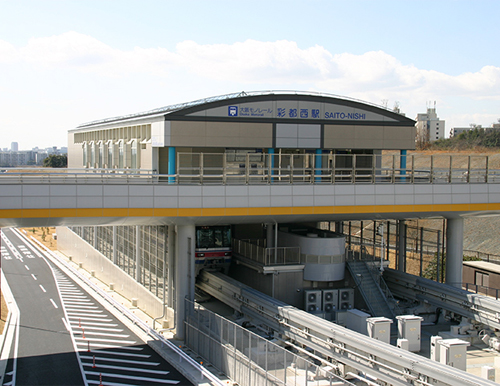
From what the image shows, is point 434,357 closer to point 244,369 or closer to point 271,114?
point 244,369

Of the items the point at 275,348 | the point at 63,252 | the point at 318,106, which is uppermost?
the point at 318,106

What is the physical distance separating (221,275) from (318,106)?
1013 centimetres

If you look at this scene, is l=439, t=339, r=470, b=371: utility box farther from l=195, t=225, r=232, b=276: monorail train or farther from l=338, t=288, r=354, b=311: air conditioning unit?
l=195, t=225, r=232, b=276: monorail train

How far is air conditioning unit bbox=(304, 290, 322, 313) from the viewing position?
84.3ft

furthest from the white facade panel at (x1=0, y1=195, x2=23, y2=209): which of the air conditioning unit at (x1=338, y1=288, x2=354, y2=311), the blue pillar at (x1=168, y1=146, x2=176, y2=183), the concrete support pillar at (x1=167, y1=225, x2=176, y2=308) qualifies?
the air conditioning unit at (x1=338, y1=288, x2=354, y2=311)

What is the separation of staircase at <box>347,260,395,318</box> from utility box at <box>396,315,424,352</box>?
344 centimetres

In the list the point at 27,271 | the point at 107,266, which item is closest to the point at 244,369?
the point at 107,266

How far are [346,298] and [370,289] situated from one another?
1.26m

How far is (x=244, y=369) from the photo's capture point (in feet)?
63.4

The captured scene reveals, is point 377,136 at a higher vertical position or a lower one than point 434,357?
higher

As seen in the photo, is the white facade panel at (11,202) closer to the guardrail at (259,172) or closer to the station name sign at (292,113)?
the guardrail at (259,172)

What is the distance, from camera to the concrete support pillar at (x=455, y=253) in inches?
1075

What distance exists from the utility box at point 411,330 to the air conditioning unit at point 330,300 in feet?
17.5

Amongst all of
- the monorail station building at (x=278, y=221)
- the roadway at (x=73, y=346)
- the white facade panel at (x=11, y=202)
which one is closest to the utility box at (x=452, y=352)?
the monorail station building at (x=278, y=221)
